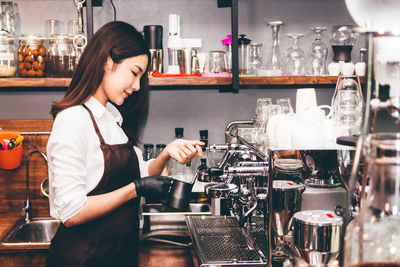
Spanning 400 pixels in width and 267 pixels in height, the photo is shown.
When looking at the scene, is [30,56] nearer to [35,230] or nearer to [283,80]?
[35,230]

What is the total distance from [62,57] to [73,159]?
1.05m

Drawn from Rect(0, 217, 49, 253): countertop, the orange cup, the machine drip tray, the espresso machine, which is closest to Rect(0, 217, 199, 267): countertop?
Rect(0, 217, 49, 253): countertop

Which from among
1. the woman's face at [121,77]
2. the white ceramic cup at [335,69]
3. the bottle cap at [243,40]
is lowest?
the woman's face at [121,77]

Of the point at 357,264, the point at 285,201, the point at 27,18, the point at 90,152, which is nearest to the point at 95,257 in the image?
the point at 90,152

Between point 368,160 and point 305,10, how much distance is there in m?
2.27

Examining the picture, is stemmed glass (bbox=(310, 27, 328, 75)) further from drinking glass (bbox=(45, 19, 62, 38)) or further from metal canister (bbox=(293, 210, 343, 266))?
metal canister (bbox=(293, 210, 343, 266))

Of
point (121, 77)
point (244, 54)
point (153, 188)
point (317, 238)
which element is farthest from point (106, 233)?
point (244, 54)

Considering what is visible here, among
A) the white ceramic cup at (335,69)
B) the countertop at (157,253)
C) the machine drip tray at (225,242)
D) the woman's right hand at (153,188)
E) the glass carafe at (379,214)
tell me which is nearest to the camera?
the glass carafe at (379,214)

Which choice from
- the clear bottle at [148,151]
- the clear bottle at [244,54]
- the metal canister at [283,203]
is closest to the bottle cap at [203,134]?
the clear bottle at [148,151]

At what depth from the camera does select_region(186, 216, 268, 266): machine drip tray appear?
1385 millimetres

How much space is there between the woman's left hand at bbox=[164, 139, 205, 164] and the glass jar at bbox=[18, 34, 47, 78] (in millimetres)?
1082

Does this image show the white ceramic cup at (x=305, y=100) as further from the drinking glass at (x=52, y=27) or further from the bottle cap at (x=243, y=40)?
the drinking glass at (x=52, y=27)

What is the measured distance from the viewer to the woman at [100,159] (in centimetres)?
146

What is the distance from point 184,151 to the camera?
1608mm
